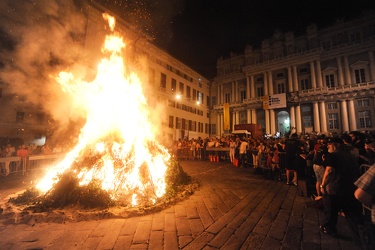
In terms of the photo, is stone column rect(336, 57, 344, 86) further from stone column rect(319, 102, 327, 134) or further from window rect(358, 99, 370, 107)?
stone column rect(319, 102, 327, 134)

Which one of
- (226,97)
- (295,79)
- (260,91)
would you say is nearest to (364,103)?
(295,79)

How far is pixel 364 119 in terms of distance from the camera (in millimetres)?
28188

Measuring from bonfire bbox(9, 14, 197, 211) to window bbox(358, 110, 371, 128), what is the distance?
3496 centimetres

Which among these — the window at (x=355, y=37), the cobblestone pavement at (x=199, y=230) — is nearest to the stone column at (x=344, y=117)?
the window at (x=355, y=37)

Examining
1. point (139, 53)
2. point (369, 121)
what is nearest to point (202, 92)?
point (139, 53)

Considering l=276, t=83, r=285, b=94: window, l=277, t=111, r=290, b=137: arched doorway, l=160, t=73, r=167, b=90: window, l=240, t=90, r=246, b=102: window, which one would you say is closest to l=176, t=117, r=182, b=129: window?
l=160, t=73, r=167, b=90: window

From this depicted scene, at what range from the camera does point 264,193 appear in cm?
604

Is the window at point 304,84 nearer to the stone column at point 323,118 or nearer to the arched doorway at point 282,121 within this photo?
the stone column at point 323,118

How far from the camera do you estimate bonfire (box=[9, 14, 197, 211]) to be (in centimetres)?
496

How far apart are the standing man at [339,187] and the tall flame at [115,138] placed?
414 centimetres

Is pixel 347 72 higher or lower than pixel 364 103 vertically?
higher

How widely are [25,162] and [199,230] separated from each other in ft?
37.8

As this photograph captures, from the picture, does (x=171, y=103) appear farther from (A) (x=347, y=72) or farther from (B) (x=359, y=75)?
(B) (x=359, y=75)

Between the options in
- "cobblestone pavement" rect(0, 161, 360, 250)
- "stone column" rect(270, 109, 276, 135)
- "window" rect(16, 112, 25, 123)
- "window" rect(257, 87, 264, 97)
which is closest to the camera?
"cobblestone pavement" rect(0, 161, 360, 250)
